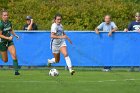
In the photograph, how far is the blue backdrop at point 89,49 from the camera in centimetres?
1909

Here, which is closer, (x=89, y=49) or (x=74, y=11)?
(x=89, y=49)

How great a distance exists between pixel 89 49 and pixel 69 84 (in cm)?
569

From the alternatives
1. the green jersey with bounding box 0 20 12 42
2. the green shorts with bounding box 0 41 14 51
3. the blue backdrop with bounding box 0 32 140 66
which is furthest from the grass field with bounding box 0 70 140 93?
the blue backdrop with bounding box 0 32 140 66

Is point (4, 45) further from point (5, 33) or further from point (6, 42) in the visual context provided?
point (5, 33)

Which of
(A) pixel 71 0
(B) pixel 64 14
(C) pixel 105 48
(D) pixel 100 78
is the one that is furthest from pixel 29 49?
(A) pixel 71 0

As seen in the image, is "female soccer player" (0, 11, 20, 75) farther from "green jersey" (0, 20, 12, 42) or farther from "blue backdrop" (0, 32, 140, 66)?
"blue backdrop" (0, 32, 140, 66)

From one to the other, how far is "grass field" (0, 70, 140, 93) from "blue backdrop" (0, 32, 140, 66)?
3.03 m

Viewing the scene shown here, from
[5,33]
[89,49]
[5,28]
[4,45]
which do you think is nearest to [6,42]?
[4,45]

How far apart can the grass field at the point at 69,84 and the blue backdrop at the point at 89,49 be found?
3.03 metres

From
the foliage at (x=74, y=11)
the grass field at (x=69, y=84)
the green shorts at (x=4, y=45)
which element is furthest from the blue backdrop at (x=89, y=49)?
the foliage at (x=74, y=11)

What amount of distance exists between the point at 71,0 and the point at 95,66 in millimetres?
11449

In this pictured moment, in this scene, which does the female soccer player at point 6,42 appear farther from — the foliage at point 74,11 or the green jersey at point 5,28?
the foliage at point 74,11

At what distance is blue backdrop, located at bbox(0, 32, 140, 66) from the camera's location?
19.1 metres

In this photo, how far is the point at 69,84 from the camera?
13555 mm
